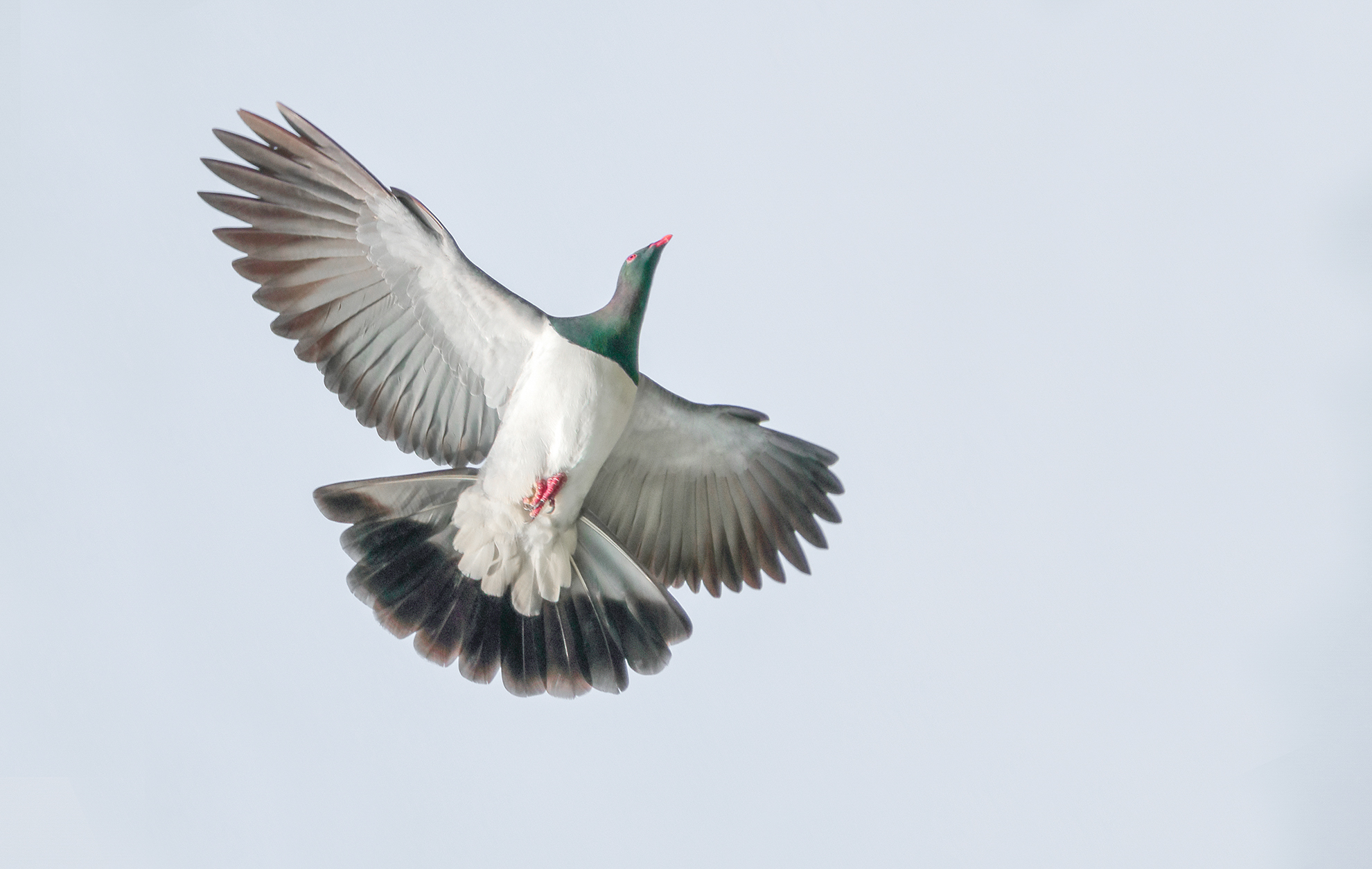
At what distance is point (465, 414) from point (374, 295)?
1.86 feet

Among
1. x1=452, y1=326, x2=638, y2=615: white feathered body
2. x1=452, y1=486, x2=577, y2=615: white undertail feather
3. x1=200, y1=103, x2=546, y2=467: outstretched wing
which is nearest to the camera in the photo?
x1=200, y1=103, x2=546, y2=467: outstretched wing

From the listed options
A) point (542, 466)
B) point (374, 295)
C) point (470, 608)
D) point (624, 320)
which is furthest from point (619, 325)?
point (470, 608)

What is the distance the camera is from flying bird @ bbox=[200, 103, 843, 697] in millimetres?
4582

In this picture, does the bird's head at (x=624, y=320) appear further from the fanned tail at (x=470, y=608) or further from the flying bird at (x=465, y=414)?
the fanned tail at (x=470, y=608)

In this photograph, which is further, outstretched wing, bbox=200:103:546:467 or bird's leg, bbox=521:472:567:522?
bird's leg, bbox=521:472:567:522

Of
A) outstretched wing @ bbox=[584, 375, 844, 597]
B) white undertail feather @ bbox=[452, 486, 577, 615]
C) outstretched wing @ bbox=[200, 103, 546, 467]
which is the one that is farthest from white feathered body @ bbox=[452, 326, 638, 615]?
outstretched wing @ bbox=[584, 375, 844, 597]

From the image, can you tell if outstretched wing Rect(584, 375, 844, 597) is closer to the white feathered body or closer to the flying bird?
the flying bird

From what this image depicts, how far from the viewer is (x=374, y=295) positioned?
473cm

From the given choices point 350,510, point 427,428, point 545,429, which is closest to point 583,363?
→ point 545,429

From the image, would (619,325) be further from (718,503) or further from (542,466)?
(718,503)

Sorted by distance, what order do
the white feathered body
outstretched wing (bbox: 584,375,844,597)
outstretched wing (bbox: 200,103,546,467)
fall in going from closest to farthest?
1. outstretched wing (bbox: 200,103,546,467)
2. the white feathered body
3. outstretched wing (bbox: 584,375,844,597)

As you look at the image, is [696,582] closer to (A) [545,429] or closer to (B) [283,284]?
(A) [545,429]

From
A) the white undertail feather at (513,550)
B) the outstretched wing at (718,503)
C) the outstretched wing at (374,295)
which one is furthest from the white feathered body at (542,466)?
the outstretched wing at (718,503)

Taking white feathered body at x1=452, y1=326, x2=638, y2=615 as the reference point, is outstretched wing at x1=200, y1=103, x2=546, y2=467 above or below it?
above
